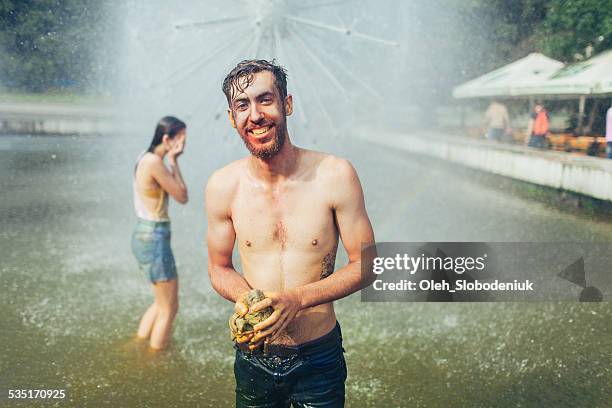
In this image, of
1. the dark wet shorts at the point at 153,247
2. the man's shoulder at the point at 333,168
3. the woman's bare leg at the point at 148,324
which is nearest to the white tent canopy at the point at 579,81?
the dark wet shorts at the point at 153,247

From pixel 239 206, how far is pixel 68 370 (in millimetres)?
2534

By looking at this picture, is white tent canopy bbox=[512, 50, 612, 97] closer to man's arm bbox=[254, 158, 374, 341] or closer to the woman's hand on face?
the woman's hand on face

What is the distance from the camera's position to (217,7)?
9.33 meters

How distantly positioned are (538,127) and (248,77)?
942 centimetres

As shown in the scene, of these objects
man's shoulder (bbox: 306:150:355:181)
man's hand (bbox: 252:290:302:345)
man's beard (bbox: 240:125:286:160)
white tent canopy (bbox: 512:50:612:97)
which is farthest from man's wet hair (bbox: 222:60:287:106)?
white tent canopy (bbox: 512:50:612:97)

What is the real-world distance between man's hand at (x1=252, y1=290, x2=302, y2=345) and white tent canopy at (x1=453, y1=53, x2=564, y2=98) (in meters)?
8.88

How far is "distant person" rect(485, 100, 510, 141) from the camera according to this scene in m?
11.3

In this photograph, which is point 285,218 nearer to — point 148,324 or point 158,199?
point 158,199

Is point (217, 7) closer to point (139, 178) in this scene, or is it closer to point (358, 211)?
point (139, 178)

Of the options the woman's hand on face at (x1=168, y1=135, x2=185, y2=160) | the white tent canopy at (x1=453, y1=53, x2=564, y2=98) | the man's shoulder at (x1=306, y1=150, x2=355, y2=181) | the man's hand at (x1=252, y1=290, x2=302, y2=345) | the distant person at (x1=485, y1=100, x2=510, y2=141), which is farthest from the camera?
the distant person at (x1=485, y1=100, x2=510, y2=141)

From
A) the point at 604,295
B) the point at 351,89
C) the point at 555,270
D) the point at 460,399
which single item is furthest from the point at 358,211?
the point at 351,89

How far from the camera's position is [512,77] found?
1025 cm

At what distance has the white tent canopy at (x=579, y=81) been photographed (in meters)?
8.23

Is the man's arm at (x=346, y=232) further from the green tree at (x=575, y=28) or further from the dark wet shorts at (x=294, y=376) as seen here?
the green tree at (x=575, y=28)
